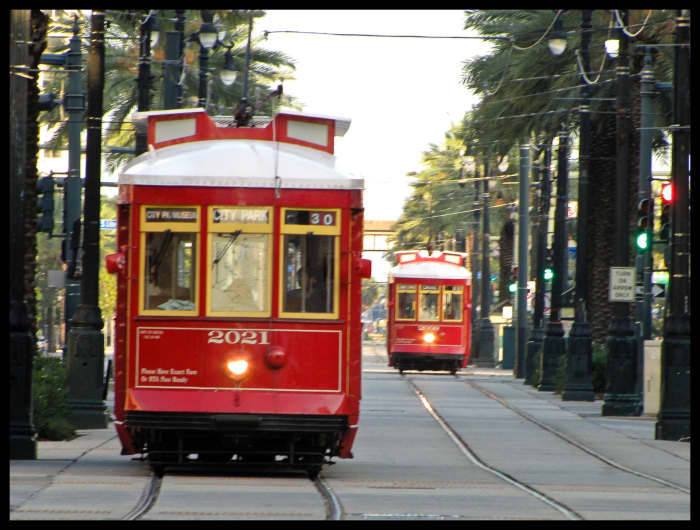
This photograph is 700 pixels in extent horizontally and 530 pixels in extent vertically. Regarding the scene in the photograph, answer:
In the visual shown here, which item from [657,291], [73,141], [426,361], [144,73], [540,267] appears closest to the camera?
[144,73]

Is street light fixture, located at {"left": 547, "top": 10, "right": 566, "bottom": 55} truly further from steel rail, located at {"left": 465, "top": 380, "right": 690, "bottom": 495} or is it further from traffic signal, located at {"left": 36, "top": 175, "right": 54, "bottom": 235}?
traffic signal, located at {"left": 36, "top": 175, "right": 54, "bottom": 235}

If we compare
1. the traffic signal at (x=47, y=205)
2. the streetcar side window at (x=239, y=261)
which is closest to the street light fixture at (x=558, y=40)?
the traffic signal at (x=47, y=205)

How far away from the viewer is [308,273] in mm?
14914

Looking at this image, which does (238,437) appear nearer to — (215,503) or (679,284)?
(215,503)

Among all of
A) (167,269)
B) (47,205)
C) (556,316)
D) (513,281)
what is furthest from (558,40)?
(513,281)

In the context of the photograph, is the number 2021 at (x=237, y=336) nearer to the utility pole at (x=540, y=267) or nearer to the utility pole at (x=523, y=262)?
the utility pole at (x=540, y=267)

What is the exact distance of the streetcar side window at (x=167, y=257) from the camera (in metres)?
14.8

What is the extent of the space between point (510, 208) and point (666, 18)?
32.7m

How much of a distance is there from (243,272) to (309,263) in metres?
0.62

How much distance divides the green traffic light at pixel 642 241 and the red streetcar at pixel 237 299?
47.3 ft

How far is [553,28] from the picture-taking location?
3406 centimetres

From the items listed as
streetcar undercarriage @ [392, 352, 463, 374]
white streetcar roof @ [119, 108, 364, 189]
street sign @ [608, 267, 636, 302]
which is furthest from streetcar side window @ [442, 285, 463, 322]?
white streetcar roof @ [119, 108, 364, 189]
